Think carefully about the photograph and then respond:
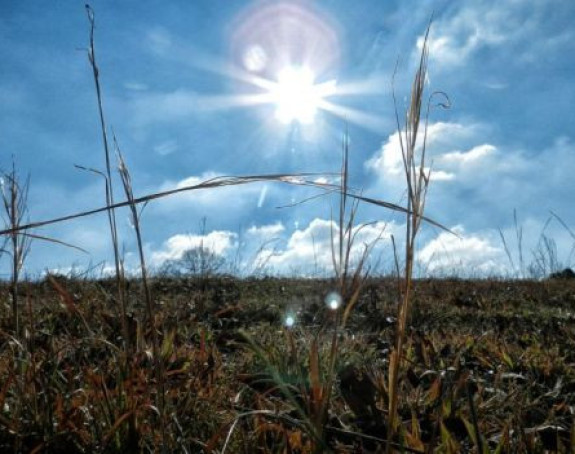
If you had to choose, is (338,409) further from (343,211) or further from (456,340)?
(456,340)

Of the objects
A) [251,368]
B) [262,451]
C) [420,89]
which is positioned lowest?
[262,451]

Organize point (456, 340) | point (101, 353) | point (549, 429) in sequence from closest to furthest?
point (549, 429) → point (101, 353) → point (456, 340)

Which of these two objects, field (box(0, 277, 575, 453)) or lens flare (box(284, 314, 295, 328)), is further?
lens flare (box(284, 314, 295, 328))

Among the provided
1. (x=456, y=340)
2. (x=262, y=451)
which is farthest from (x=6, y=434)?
(x=456, y=340)

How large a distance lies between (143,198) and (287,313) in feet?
14.3

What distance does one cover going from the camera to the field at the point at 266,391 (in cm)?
181

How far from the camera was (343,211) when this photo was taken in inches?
48.1

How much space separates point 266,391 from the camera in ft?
7.53

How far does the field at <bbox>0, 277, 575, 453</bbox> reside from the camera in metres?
1.81

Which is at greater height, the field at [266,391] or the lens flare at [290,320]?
the lens flare at [290,320]

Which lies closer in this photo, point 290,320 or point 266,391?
point 266,391

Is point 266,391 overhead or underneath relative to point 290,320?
underneath

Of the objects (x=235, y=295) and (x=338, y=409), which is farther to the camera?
(x=235, y=295)

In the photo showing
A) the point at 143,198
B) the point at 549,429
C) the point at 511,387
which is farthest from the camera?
the point at 511,387
